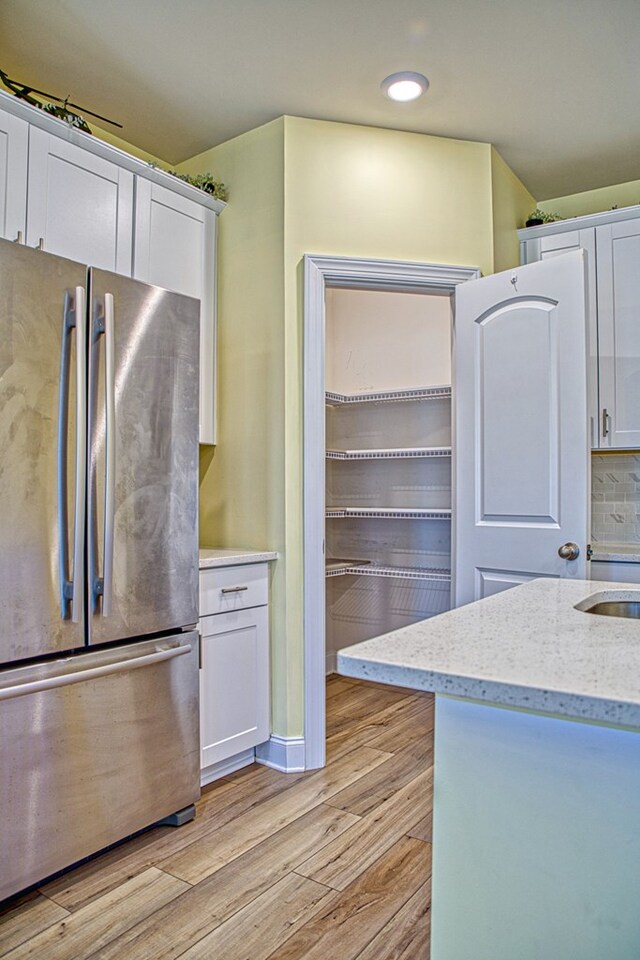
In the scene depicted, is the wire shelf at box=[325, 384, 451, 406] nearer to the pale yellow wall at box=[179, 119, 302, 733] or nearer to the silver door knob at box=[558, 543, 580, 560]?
the pale yellow wall at box=[179, 119, 302, 733]

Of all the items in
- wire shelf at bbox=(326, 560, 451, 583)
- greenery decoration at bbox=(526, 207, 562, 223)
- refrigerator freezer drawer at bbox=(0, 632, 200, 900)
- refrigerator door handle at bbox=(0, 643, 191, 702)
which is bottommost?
refrigerator freezer drawer at bbox=(0, 632, 200, 900)

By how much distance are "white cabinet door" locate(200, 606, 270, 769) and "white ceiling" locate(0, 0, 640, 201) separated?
2.08m

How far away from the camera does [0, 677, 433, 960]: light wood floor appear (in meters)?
1.62

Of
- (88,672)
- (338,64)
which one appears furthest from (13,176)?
(88,672)

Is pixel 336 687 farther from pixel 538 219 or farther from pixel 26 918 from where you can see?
pixel 538 219

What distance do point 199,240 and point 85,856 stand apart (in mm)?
2385

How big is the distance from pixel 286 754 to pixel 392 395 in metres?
2.18

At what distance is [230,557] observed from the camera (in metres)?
2.50

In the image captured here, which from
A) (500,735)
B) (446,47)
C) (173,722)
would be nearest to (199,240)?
(446,47)

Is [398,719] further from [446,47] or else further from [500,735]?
[446,47]

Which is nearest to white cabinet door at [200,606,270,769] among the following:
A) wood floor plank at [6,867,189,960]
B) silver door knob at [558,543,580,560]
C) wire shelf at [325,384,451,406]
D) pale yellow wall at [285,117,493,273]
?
wood floor plank at [6,867,189,960]

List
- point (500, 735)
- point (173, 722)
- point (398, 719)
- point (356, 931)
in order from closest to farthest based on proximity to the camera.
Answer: point (500, 735) → point (356, 931) → point (173, 722) → point (398, 719)

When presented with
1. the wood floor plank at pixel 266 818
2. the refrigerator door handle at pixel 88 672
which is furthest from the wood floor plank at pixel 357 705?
the refrigerator door handle at pixel 88 672

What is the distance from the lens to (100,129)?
2.81 metres
